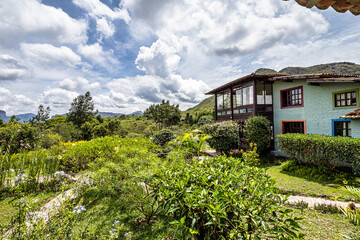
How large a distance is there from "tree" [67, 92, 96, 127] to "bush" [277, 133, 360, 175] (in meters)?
30.7

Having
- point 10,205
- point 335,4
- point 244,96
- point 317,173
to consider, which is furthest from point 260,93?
point 10,205

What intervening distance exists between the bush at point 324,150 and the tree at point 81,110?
30.7 meters

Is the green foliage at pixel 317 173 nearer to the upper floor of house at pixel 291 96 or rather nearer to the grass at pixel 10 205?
the upper floor of house at pixel 291 96

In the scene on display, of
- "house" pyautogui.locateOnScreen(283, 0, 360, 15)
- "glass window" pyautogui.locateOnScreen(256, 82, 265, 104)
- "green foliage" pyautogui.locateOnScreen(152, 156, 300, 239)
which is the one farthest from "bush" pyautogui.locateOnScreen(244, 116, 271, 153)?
"house" pyautogui.locateOnScreen(283, 0, 360, 15)

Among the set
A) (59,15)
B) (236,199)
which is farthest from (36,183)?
(236,199)

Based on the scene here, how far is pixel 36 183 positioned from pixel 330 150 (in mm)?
12029

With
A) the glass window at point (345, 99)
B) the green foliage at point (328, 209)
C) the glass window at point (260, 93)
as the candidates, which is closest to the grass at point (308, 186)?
the green foliage at point (328, 209)

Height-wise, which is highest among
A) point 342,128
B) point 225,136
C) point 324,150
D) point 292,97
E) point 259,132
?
point 292,97

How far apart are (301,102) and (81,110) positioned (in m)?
31.8

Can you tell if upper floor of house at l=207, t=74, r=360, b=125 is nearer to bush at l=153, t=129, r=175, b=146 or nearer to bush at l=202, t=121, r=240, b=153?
bush at l=202, t=121, r=240, b=153

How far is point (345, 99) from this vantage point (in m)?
8.91

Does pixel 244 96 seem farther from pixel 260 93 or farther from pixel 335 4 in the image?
pixel 335 4

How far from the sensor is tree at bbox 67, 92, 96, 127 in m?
29.3

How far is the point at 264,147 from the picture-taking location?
11211 mm
